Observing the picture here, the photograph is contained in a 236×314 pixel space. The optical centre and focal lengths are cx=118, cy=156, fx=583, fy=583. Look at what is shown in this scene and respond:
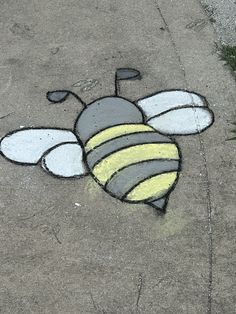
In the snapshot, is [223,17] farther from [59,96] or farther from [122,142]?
[122,142]

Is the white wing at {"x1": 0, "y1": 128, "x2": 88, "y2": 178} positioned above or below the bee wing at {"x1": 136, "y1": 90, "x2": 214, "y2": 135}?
below

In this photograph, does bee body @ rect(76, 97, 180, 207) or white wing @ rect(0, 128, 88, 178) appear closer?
bee body @ rect(76, 97, 180, 207)

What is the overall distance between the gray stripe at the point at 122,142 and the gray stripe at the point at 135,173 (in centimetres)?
25

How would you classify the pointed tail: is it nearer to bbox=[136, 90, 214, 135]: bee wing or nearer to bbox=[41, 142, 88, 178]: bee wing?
bbox=[41, 142, 88, 178]: bee wing

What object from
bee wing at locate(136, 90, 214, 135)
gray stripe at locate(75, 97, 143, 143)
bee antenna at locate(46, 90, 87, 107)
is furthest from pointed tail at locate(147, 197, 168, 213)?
bee antenna at locate(46, 90, 87, 107)

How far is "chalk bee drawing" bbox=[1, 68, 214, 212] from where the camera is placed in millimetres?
4914

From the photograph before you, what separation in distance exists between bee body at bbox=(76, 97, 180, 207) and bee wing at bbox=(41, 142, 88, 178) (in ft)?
0.24

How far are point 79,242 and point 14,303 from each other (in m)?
0.68

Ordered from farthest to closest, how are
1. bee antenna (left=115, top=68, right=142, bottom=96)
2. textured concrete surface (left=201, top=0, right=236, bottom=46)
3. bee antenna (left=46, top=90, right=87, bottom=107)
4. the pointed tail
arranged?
textured concrete surface (left=201, top=0, right=236, bottom=46), bee antenna (left=115, top=68, right=142, bottom=96), bee antenna (left=46, top=90, right=87, bottom=107), the pointed tail

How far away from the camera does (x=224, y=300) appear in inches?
165

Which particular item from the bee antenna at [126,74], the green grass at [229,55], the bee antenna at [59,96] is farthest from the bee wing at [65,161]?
the green grass at [229,55]

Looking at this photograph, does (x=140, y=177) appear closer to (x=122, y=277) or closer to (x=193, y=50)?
(x=122, y=277)

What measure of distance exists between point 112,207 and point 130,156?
0.55 m

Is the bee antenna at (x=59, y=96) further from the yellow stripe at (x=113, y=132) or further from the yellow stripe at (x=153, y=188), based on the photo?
the yellow stripe at (x=153, y=188)
